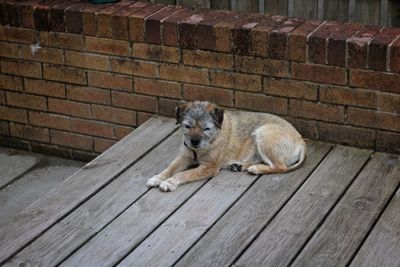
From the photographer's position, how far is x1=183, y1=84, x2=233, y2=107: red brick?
576 cm

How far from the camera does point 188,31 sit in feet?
18.7

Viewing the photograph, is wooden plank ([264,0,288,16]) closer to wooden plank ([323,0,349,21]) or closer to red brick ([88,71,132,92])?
wooden plank ([323,0,349,21])

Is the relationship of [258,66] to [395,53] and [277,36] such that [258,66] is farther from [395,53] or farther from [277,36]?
[395,53]

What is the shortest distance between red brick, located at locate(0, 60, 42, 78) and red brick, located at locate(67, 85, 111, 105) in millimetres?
291

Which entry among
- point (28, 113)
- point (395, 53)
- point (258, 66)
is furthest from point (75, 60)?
point (395, 53)

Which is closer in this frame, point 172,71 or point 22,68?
point 172,71

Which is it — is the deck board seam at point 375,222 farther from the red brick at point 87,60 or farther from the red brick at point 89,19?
the red brick at point 89,19

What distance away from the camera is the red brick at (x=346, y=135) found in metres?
5.43

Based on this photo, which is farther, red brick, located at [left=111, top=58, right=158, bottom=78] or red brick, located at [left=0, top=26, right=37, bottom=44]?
red brick, located at [left=0, top=26, right=37, bottom=44]

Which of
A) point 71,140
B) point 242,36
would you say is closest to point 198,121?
point 242,36

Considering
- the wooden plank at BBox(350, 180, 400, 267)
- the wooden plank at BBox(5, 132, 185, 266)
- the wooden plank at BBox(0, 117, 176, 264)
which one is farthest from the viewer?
the wooden plank at BBox(0, 117, 176, 264)

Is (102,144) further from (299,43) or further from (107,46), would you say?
(299,43)

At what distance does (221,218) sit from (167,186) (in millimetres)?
491

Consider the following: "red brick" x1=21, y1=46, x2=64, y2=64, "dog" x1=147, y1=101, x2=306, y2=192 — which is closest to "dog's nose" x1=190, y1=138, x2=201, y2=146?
"dog" x1=147, y1=101, x2=306, y2=192
